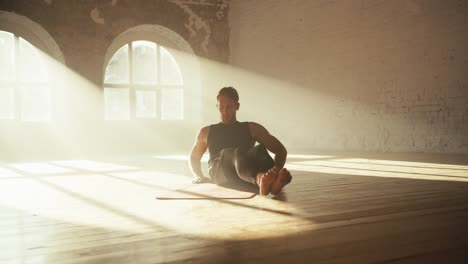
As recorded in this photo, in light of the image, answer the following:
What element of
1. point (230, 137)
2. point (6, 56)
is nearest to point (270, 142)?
point (230, 137)

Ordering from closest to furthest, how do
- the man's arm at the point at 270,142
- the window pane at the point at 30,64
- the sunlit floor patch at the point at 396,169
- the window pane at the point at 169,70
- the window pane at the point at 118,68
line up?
1. the man's arm at the point at 270,142
2. the sunlit floor patch at the point at 396,169
3. the window pane at the point at 30,64
4. the window pane at the point at 118,68
5. the window pane at the point at 169,70

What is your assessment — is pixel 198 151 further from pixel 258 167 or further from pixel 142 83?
pixel 142 83

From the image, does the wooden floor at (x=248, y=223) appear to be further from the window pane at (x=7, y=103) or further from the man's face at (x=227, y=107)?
the window pane at (x=7, y=103)

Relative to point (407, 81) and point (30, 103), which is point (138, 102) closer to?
point (30, 103)

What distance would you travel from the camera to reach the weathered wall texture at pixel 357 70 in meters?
6.36

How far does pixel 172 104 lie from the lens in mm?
9602

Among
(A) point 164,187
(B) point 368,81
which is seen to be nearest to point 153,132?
(B) point 368,81

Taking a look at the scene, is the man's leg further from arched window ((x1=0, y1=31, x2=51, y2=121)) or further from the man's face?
arched window ((x1=0, y1=31, x2=51, y2=121))

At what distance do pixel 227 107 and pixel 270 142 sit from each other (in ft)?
1.34

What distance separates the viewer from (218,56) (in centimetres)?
989

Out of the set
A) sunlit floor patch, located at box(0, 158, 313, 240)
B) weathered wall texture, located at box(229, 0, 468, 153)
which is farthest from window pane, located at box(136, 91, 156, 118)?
sunlit floor patch, located at box(0, 158, 313, 240)

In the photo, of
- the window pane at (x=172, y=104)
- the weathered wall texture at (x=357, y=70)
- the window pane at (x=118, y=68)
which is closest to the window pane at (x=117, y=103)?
the window pane at (x=118, y=68)

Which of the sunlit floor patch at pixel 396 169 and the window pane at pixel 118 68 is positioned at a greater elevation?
the window pane at pixel 118 68

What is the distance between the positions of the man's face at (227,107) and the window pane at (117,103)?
594 cm
